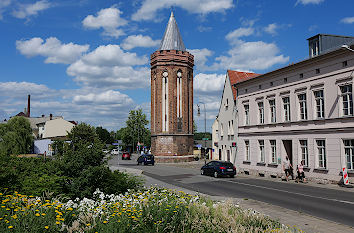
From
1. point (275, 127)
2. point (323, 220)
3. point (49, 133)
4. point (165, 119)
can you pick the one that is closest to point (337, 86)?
point (275, 127)

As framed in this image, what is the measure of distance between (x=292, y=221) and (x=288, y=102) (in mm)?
15822

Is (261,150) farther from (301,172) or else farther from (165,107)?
(165,107)

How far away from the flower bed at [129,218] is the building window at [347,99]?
48.9 ft

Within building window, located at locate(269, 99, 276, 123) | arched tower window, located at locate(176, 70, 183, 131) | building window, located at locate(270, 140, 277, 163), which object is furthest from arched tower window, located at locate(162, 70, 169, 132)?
building window, located at locate(270, 140, 277, 163)

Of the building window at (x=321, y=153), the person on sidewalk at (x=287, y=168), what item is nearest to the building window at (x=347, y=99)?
the building window at (x=321, y=153)

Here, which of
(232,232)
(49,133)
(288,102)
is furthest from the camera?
(49,133)

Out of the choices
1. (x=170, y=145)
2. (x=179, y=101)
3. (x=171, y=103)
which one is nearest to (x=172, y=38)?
(x=179, y=101)

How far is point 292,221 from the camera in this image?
31.5ft

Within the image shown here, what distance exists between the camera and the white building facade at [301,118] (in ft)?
61.3

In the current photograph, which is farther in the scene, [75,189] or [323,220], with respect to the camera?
[323,220]

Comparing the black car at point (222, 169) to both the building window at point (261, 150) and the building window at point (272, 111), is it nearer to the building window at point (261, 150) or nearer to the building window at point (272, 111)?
the building window at point (261, 150)

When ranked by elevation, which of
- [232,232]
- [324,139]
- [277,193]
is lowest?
[277,193]

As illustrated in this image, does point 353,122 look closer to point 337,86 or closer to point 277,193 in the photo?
point 337,86

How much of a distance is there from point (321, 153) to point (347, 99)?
4213mm
